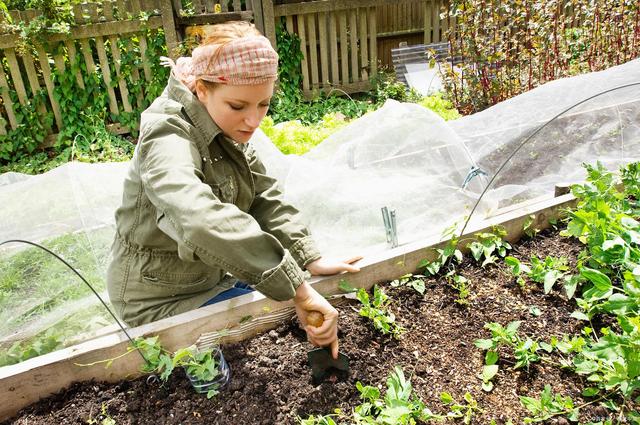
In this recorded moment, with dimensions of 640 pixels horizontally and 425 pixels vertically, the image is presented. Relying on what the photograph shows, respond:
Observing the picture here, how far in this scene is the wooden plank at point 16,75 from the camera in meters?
5.70

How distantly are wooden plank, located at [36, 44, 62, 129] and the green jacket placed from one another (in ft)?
16.5

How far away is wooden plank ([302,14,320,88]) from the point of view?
6969 mm

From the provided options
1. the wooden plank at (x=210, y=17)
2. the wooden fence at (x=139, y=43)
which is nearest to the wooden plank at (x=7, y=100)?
the wooden fence at (x=139, y=43)

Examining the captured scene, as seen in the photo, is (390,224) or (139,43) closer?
(390,224)

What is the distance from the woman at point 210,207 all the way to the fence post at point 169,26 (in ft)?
15.6

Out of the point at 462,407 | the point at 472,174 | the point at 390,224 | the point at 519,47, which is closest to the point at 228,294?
the point at 390,224

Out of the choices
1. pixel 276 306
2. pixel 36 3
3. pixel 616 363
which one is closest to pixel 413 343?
pixel 276 306

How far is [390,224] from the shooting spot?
6.82 ft

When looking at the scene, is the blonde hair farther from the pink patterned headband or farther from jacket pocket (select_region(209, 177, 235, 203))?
jacket pocket (select_region(209, 177, 235, 203))

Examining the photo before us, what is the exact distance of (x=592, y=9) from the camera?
4.80 m

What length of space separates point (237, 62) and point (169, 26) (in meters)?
5.25

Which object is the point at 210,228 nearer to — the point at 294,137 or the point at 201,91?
the point at 201,91

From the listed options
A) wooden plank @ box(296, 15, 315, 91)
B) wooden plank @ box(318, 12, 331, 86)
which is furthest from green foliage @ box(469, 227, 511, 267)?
wooden plank @ box(318, 12, 331, 86)

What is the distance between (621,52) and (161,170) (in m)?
5.13
